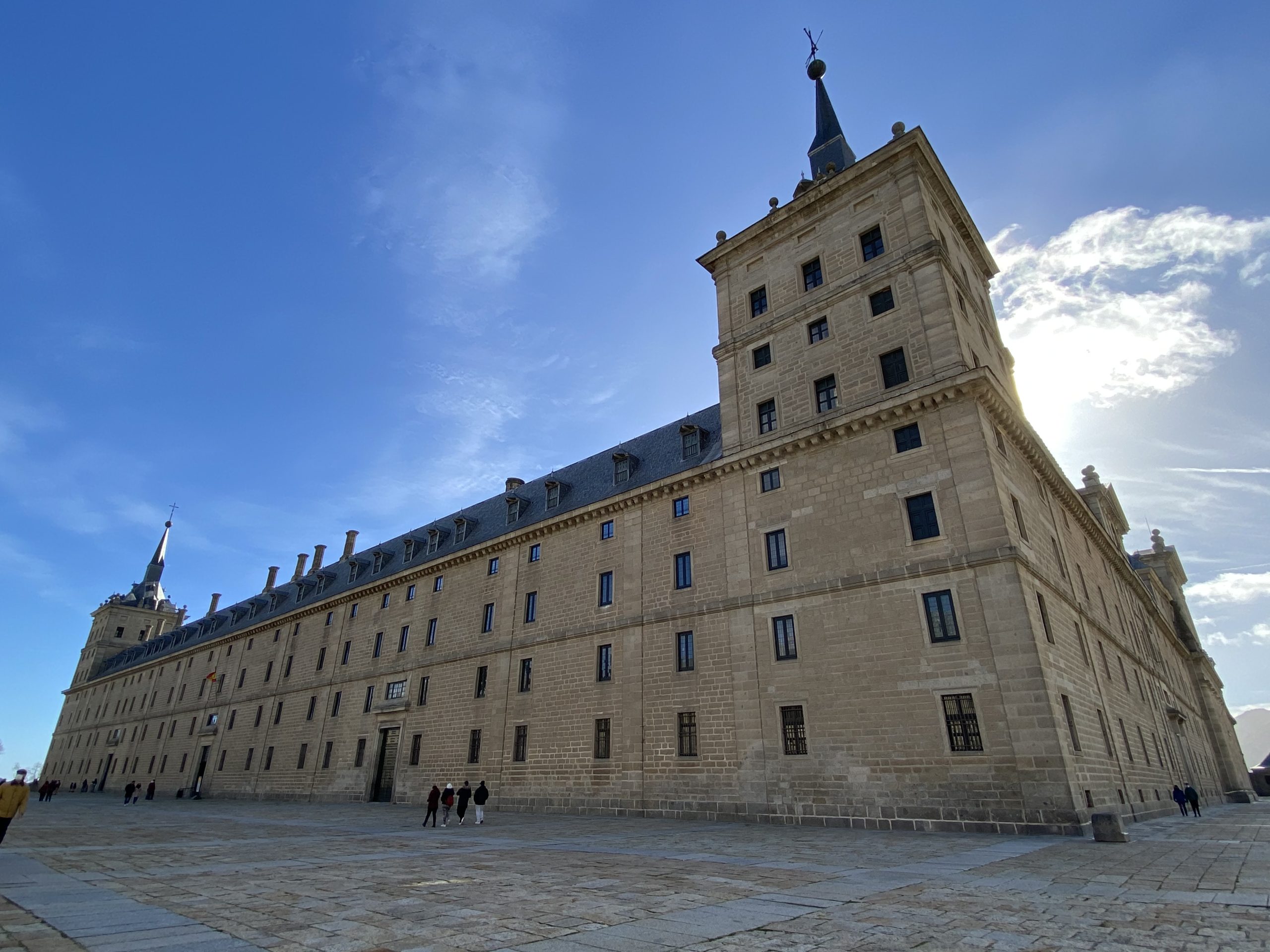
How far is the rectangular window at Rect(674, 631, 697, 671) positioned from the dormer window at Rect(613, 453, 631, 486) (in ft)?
29.1

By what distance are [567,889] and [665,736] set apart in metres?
16.2

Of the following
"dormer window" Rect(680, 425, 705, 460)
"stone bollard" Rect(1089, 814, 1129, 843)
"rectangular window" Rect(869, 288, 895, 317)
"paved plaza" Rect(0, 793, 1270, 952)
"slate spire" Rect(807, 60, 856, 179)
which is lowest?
"paved plaza" Rect(0, 793, 1270, 952)

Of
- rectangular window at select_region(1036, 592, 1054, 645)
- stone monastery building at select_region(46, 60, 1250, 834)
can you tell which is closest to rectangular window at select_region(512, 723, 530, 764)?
stone monastery building at select_region(46, 60, 1250, 834)

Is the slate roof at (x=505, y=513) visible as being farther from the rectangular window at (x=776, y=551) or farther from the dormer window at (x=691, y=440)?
the rectangular window at (x=776, y=551)

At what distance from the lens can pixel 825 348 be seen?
83.4 ft

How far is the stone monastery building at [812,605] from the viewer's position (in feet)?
61.7

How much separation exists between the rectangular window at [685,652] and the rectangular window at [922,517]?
9.23 meters

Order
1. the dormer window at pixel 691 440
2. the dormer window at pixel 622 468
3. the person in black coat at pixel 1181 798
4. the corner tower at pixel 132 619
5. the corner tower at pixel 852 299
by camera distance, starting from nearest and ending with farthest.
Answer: the corner tower at pixel 852 299 < the person in black coat at pixel 1181 798 < the dormer window at pixel 691 440 < the dormer window at pixel 622 468 < the corner tower at pixel 132 619

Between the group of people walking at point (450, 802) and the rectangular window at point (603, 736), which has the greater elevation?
the rectangular window at point (603, 736)

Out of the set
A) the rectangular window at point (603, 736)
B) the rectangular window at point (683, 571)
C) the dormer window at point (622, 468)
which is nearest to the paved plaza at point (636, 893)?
the rectangular window at point (603, 736)

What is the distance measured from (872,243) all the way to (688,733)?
797 inches

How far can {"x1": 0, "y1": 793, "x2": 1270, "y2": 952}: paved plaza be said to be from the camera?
620 centimetres

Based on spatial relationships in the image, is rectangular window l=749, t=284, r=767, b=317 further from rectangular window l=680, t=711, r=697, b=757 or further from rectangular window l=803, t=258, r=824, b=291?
rectangular window l=680, t=711, r=697, b=757

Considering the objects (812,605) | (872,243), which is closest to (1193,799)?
(812,605)
